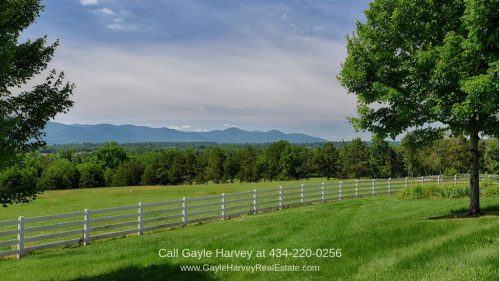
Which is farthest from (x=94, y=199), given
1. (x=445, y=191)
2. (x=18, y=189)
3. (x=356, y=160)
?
(x=356, y=160)

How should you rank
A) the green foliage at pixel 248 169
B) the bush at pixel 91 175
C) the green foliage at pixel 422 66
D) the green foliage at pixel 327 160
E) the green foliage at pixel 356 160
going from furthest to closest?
the green foliage at pixel 327 160, the green foliage at pixel 248 169, the green foliage at pixel 356 160, the bush at pixel 91 175, the green foliage at pixel 422 66

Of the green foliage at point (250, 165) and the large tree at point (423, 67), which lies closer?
the large tree at point (423, 67)

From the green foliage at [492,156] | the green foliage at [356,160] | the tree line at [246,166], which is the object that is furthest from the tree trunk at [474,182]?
the green foliage at [356,160]

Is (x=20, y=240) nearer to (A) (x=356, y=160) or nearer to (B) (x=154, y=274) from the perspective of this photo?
(B) (x=154, y=274)

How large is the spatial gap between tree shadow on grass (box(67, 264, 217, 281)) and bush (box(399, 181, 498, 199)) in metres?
23.0

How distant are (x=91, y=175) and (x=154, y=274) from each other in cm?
10919

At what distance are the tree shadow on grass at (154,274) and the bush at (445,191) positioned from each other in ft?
75.3

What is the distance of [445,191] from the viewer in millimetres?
29156

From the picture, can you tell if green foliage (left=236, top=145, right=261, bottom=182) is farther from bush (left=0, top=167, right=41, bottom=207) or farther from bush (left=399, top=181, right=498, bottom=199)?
bush (left=0, top=167, right=41, bottom=207)

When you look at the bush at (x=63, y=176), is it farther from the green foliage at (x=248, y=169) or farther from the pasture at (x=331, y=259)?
the pasture at (x=331, y=259)

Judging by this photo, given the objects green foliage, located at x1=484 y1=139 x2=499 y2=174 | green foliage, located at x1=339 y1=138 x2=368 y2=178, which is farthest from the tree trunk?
green foliage, located at x1=339 y1=138 x2=368 y2=178

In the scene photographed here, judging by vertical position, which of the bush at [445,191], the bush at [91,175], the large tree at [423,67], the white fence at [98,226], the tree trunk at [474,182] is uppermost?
the large tree at [423,67]

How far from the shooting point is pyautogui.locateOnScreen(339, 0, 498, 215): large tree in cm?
1368

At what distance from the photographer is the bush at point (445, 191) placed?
28016 millimetres
